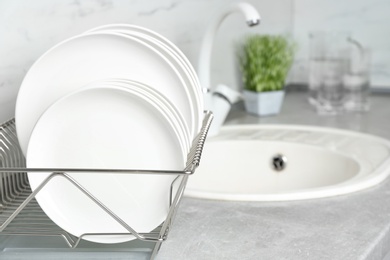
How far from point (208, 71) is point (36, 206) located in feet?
2.19

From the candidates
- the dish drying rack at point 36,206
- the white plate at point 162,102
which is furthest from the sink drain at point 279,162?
the white plate at point 162,102

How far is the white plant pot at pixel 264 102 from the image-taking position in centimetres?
193

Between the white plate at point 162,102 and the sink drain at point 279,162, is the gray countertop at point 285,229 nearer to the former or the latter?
the white plate at point 162,102

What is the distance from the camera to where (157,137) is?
0.98m

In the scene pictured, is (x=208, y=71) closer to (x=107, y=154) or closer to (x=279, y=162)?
(x=279, y=162)

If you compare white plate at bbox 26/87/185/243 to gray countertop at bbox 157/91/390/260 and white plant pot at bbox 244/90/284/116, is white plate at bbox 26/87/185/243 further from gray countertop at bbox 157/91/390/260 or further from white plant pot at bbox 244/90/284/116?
white plant pot at bbox 244/90/284/116

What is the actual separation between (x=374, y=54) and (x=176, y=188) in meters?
1.39

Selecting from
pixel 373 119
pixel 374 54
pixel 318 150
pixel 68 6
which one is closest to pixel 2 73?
pixel 68 6

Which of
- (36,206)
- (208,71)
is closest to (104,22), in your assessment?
(208,71)

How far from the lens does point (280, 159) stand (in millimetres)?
1673

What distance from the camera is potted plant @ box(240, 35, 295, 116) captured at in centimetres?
191

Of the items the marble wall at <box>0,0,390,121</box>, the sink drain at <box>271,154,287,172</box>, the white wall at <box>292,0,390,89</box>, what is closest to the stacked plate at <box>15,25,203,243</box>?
the marble wall at <box>0,0,390,121</box>

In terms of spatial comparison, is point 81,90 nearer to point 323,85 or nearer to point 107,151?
point 107,151

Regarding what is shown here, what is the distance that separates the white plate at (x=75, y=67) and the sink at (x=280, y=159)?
0.58 m
